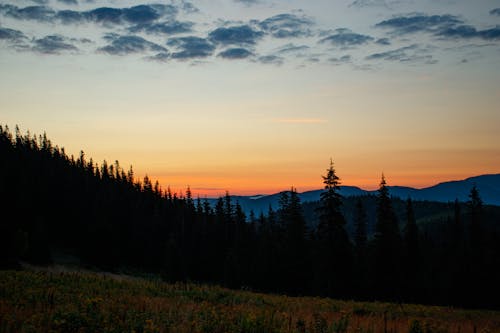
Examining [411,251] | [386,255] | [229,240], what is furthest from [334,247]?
[229,240]

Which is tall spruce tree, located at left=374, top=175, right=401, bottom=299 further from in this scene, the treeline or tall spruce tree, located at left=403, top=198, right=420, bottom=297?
tall spruce tree, located at left=403, top=198, right=420, bottom=297

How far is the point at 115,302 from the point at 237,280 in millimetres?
44716

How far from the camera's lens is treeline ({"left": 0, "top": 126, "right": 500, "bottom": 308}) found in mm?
38562

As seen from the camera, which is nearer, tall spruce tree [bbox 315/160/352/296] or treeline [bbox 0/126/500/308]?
tall spruce tree [bbox 315/160/352/296]

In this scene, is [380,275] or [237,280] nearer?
[380,275]

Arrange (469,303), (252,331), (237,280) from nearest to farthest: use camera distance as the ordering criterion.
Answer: (252,331) < (469,303) < (237,280)

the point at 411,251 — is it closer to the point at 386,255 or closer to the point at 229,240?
the point at 386,255

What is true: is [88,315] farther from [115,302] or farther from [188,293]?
[188,293]

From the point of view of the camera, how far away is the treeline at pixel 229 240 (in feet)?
127

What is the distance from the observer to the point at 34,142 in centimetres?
9062

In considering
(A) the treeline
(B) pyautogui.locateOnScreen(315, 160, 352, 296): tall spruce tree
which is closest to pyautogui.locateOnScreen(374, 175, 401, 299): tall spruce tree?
(A) the treeline

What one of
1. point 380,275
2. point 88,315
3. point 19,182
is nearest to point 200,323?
point 88,315

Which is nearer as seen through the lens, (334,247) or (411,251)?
(334,247)

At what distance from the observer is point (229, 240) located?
67.1 meters
